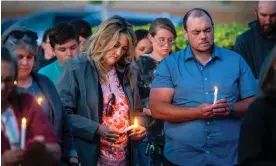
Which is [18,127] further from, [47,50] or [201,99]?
[47,50]

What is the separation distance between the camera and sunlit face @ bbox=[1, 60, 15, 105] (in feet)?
15.1

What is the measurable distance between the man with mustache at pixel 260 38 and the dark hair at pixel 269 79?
7.55 ft

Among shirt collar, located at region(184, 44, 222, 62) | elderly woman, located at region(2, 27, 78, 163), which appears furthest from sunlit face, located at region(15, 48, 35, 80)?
shirt collar, located at region(184, 44, 222, 62)

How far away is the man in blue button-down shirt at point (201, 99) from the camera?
590 cm

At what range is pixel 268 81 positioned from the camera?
15.8ft

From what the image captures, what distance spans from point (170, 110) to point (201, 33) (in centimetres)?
60

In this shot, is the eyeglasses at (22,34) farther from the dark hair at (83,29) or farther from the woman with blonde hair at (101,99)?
the dark hair at (83,29)

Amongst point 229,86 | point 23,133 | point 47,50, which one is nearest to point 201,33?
point 229,86

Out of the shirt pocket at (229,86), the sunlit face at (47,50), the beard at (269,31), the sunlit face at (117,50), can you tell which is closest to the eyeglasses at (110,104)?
the sunlit face at (117,50)

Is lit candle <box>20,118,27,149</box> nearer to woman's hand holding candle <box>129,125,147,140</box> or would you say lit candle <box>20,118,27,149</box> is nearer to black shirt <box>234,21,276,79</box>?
woman's hand holding candle <box>129,125,147,140</box>

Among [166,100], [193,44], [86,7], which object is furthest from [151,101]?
[86,7]

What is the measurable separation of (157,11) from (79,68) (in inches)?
490

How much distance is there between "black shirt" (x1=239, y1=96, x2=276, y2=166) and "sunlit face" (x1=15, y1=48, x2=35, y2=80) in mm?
1405

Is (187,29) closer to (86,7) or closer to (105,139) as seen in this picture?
(105,139)
